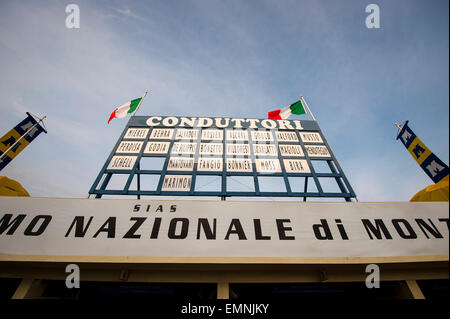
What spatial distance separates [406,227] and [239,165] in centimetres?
399

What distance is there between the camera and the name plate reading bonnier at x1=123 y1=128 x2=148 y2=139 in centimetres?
659

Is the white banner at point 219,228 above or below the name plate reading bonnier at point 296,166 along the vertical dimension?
below

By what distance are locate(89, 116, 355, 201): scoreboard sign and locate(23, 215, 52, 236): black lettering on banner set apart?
1893 mm

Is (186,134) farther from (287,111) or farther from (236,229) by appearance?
(287,111)

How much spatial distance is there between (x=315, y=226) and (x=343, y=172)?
12.0ft

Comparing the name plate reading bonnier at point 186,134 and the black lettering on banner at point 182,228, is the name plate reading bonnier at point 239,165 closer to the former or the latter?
the name plate reading bonnier at point 186,134

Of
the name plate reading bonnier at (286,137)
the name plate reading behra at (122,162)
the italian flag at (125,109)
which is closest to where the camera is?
the name plate reading behra at (122,162)

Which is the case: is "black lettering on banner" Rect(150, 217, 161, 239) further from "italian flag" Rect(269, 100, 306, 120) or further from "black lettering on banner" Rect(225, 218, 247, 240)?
"italian flag" Rect(269, 100, 306, 120)

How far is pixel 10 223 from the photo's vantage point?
2.99 meters

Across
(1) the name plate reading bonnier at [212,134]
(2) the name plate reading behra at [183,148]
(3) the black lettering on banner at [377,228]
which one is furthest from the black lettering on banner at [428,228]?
(2) the name plate reading behra at [183,148]

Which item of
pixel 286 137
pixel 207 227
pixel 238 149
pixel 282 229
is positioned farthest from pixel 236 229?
pixel 286 137

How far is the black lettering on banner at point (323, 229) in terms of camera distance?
3010 millimetres

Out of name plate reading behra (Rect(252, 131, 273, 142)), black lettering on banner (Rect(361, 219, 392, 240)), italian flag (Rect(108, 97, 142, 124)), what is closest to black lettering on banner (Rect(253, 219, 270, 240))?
black lettering on banner (Rect(361, 219, 392, 240))

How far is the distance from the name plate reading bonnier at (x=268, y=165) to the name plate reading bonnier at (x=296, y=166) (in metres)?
0.30
